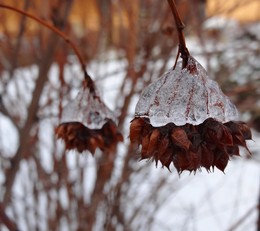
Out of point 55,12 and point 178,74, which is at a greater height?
point 55,12

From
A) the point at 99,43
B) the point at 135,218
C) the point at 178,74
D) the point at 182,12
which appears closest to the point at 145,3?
the point at 182,12

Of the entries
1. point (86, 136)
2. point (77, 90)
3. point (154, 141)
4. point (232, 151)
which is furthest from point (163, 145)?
point (77, 90)

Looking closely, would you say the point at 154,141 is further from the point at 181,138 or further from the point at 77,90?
the point at 77,90

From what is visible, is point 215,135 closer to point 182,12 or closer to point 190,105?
point 190,105

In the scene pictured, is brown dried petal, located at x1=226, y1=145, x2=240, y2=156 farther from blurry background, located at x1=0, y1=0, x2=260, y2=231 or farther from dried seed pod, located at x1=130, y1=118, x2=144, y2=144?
blurry background, located at x1=0, y1=0, x2=260, y2=231

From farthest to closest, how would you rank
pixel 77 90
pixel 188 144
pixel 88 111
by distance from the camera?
pixel 77 90
pixel 88 111
pixel 188 144

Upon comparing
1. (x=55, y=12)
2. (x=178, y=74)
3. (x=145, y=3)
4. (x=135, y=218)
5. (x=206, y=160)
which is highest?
(x=145, y=3)

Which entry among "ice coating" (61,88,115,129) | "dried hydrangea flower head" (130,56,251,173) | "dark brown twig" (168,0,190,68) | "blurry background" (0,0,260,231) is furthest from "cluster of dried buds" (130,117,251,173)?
"blurry background" (0,0,260,231)
